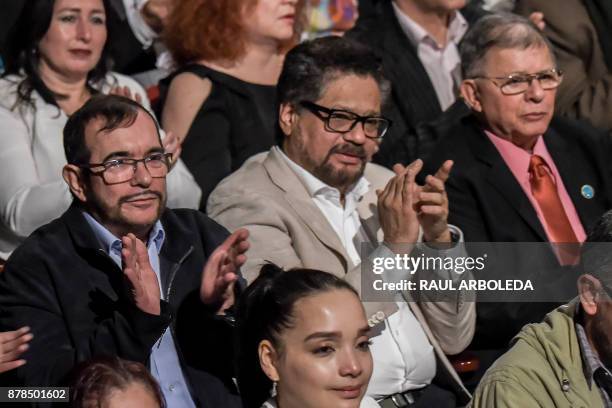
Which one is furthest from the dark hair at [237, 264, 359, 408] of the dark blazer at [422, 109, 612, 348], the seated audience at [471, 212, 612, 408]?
the dark blazer at [422, 109, 612, 348]

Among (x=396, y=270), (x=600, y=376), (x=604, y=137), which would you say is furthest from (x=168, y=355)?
(x=604, y=137)

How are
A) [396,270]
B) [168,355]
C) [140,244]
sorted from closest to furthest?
[140,244]
[168,355]
[396,270]

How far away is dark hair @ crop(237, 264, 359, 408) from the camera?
3.86 metres

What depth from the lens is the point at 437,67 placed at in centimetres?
599

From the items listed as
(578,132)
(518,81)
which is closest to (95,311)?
(518,81)

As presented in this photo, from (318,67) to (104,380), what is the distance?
63.2 inches

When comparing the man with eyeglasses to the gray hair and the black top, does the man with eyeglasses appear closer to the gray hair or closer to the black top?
the black top

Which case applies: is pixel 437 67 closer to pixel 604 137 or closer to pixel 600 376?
pixel 604 137

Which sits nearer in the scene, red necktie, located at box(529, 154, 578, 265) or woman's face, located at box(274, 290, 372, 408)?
woman's face, located at box(274, 290, 372, 408)

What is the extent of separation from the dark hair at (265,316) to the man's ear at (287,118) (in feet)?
3.37

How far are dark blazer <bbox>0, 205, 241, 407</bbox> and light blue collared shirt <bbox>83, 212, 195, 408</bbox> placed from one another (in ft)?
0.08

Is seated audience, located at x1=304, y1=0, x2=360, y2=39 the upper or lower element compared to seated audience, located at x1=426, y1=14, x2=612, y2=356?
upper

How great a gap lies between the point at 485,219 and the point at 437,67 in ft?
3.63

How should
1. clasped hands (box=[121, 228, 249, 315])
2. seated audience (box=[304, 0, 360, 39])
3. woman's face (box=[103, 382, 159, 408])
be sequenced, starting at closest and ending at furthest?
woman's face (box=[103, 382, 159, 408])
clasped hands (box=[121, 228, 249, 315])
seated audience (box=[304, 0, 360, 39])
